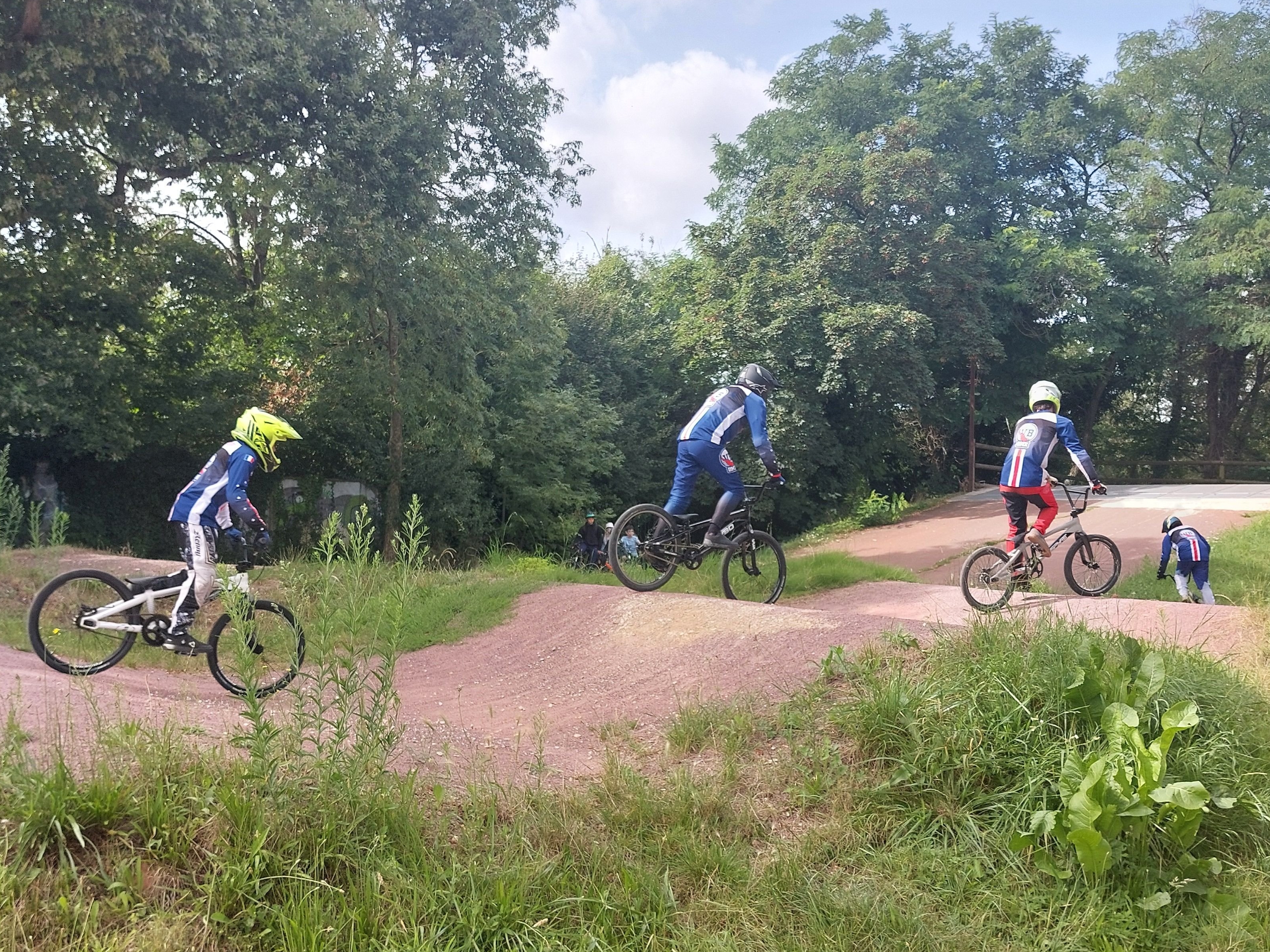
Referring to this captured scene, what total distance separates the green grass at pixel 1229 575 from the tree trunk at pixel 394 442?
11.0m

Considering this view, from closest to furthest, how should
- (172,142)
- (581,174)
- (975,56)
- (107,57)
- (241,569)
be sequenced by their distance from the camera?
(241,569) < (107,57) < (172,142) < (581,174) < (975,56)

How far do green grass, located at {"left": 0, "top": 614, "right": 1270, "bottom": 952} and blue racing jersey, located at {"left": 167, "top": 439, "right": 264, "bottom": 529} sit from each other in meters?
2.36

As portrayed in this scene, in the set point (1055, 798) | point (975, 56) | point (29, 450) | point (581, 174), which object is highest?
point (975, 56)

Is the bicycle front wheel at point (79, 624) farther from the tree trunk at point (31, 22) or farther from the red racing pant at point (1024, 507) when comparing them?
the tree trunk at point (31, 22)

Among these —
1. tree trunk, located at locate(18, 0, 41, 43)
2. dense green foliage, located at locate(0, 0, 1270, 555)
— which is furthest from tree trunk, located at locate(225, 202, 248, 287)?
tree trunk, located at locate(18, 0, 41, 43)

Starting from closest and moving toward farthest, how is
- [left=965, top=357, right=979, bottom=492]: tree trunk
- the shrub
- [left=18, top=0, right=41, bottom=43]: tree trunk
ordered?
[left=18, top=0, right=41, bottom=43]: tree trunk < the shrub < [left=965, top=357, right=979, bottom=492]: tree trunk

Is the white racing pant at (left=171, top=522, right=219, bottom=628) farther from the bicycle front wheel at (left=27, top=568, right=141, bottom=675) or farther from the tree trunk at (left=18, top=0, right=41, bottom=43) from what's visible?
the tree trunk at (left=18, top=0, right=41, bottom=43)

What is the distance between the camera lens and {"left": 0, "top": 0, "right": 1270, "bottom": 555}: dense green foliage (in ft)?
42.2

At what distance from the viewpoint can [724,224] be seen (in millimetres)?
21359

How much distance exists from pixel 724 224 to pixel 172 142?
494 inches

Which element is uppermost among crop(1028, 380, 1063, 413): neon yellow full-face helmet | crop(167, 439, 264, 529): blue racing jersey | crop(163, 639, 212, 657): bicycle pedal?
crop(1028, 380, 1063, 413): neon yellow full-face helmet

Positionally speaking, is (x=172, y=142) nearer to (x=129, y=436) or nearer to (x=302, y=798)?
(x=129, y=436)

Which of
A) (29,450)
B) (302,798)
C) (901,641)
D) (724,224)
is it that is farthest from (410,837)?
(724,224)

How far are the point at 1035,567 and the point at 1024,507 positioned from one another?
0.52 meters
